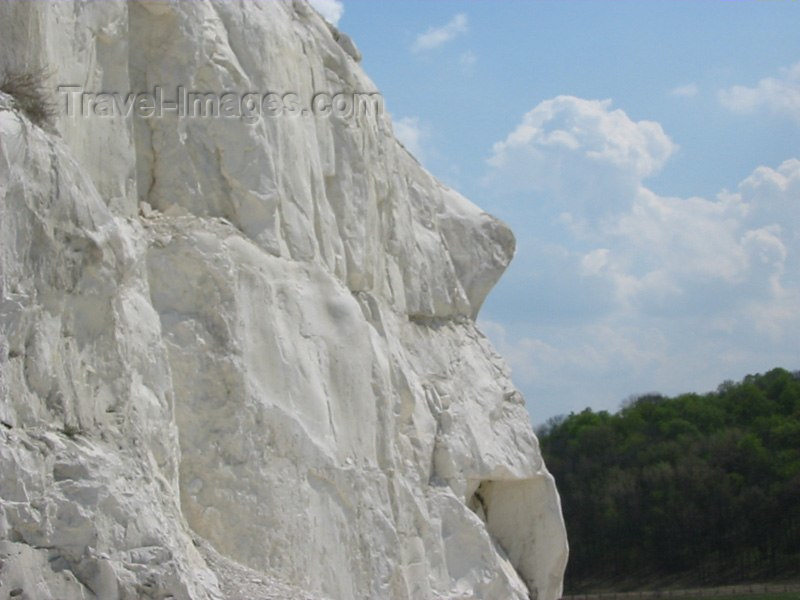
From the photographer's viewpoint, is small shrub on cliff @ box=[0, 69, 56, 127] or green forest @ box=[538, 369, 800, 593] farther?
green forest @ box=[538, 369, 800, 593]

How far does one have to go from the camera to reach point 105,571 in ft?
30.7

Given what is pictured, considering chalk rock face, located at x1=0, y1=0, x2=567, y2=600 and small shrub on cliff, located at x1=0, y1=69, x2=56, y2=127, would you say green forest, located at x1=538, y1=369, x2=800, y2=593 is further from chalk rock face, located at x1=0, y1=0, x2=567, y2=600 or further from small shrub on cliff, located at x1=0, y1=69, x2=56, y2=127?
small shrub on cliff, located at x1=0, y1=69, x2=56, y2=127

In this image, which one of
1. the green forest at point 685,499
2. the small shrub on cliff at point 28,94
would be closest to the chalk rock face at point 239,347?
the small shrub on cliff at point 28,94

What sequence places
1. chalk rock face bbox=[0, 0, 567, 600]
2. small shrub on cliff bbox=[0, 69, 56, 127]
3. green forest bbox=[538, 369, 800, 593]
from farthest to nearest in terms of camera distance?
green forest bbox=[538, 369, 800, 593] < small shrub on cliff bbox=[0, 69, 56, 127] < chalk rock face bbox=[0, 0, 567, 600]

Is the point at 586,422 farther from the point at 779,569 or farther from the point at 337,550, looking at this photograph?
the point at 337,550

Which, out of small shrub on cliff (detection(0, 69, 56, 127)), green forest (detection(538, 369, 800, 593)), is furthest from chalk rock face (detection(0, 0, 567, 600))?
green forest (detection(538, 369, 800, 593))

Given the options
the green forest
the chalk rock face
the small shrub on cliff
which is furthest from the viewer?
the green forest

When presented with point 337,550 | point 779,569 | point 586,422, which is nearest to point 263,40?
point 337,550

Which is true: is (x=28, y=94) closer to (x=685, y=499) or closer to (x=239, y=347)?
(x=239, y=347)

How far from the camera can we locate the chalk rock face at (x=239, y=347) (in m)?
9.66

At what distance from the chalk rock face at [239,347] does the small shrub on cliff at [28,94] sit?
8.8 inches

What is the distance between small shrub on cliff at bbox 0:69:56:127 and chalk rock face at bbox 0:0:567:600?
0.73ft

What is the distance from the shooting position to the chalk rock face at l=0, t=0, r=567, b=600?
9664mm

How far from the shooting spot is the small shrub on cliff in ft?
34.5
